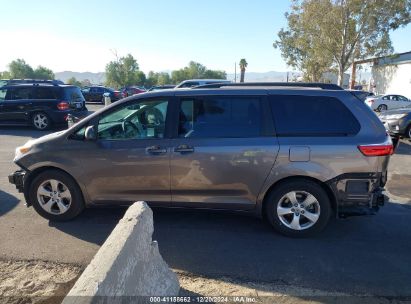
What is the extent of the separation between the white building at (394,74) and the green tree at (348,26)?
12.2 ft

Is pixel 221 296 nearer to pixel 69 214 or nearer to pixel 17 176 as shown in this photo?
pixel 69 214

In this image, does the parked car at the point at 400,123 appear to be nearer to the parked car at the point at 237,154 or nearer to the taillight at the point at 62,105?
the parked car at the point at 237,154

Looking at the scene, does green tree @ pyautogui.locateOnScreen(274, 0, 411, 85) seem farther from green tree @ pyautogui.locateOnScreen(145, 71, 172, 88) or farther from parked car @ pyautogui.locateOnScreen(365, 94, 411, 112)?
green tree @ pyautogui.locateOnScreen(145, 71, 172, 88)

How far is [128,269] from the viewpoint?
7.95 ft

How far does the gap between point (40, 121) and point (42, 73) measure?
73.4 m

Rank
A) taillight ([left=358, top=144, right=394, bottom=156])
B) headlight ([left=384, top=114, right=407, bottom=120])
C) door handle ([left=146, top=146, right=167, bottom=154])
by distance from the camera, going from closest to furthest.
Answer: taillight ([left=358, top=144, right=394, bottom=156])
door handle ([left=146, top=146, right=167, bottom=154])
headlight ([left=384, top=114, right=407, bottom=120])

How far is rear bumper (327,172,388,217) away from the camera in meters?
4.04

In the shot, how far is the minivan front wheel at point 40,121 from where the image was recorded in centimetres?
1280

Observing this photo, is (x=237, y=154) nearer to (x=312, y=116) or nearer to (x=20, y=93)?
(x=312, y=116)

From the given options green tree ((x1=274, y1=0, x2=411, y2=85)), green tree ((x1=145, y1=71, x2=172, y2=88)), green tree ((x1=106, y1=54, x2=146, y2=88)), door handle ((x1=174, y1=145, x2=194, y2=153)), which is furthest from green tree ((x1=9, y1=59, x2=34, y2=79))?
door handle ((x1=174, y1=145, x2=194, y2=153))

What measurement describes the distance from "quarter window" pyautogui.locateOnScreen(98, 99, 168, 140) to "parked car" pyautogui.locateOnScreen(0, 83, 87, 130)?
9198mm

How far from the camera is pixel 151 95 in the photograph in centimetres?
440

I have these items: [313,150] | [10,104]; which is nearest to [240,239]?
[313,150]

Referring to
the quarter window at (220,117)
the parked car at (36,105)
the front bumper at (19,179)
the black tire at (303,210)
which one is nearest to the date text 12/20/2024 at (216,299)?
the black tire at (303,210)
